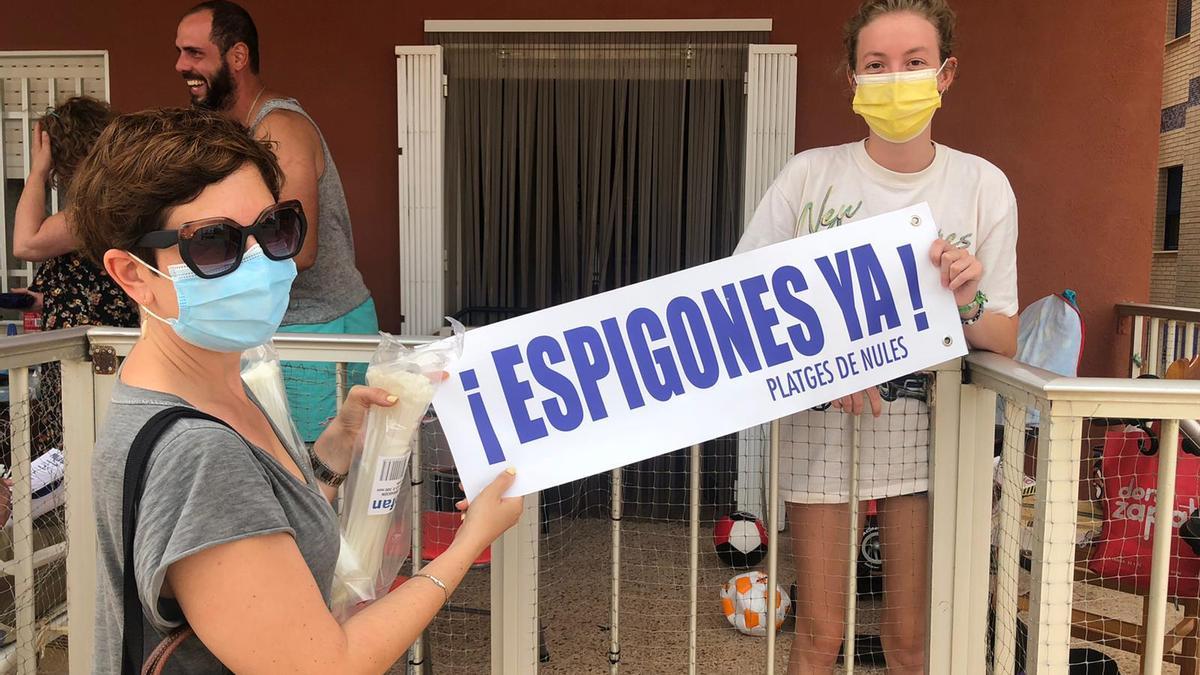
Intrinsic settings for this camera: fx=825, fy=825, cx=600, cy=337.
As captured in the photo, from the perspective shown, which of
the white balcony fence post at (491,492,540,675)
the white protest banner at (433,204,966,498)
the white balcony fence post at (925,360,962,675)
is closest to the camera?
the white protest banner at (433,204,966,498)

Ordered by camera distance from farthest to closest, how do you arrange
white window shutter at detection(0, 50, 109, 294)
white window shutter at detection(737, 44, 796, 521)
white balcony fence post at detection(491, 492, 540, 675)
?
1. white window shutter at detection(0, 50, 109, 294)
2. white window shutter at detection(737, 44, 796, 521)
3. white balcony fence post at detection(491, 492, 540, 675)

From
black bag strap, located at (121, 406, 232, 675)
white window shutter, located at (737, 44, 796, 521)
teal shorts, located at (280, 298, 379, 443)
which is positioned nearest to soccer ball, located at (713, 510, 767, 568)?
white window shutter, located at (737, 44, 796, 521)

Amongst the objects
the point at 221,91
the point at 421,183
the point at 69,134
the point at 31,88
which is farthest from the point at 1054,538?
the point at 31,88

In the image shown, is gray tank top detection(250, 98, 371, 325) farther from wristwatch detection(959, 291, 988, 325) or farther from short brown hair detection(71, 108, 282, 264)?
wristwatch detection(959, 291, 988, 325)

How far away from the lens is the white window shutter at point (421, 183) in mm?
4613

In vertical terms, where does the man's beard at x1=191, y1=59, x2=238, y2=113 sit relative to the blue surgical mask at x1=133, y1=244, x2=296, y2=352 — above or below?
above

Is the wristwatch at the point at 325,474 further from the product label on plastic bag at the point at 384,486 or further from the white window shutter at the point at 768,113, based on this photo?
the white window shutter at the point at 768,113

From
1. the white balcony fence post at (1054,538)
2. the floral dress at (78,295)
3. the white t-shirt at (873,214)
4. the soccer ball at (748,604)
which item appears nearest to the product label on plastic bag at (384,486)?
the white t-shirt at (873,214)

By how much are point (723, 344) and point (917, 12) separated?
0.79 m

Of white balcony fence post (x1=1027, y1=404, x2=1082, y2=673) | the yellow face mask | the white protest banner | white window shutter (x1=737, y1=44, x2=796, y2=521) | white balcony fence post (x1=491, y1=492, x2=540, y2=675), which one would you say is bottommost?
white balcony fence post (x1=491, y1=492, x2=540, y2=675)

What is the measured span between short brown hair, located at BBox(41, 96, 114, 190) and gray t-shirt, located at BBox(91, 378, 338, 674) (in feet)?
6.71

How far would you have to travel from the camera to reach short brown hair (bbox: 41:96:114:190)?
2.66 m

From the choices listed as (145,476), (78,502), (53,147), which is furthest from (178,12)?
(145,476)

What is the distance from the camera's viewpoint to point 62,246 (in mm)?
2564
